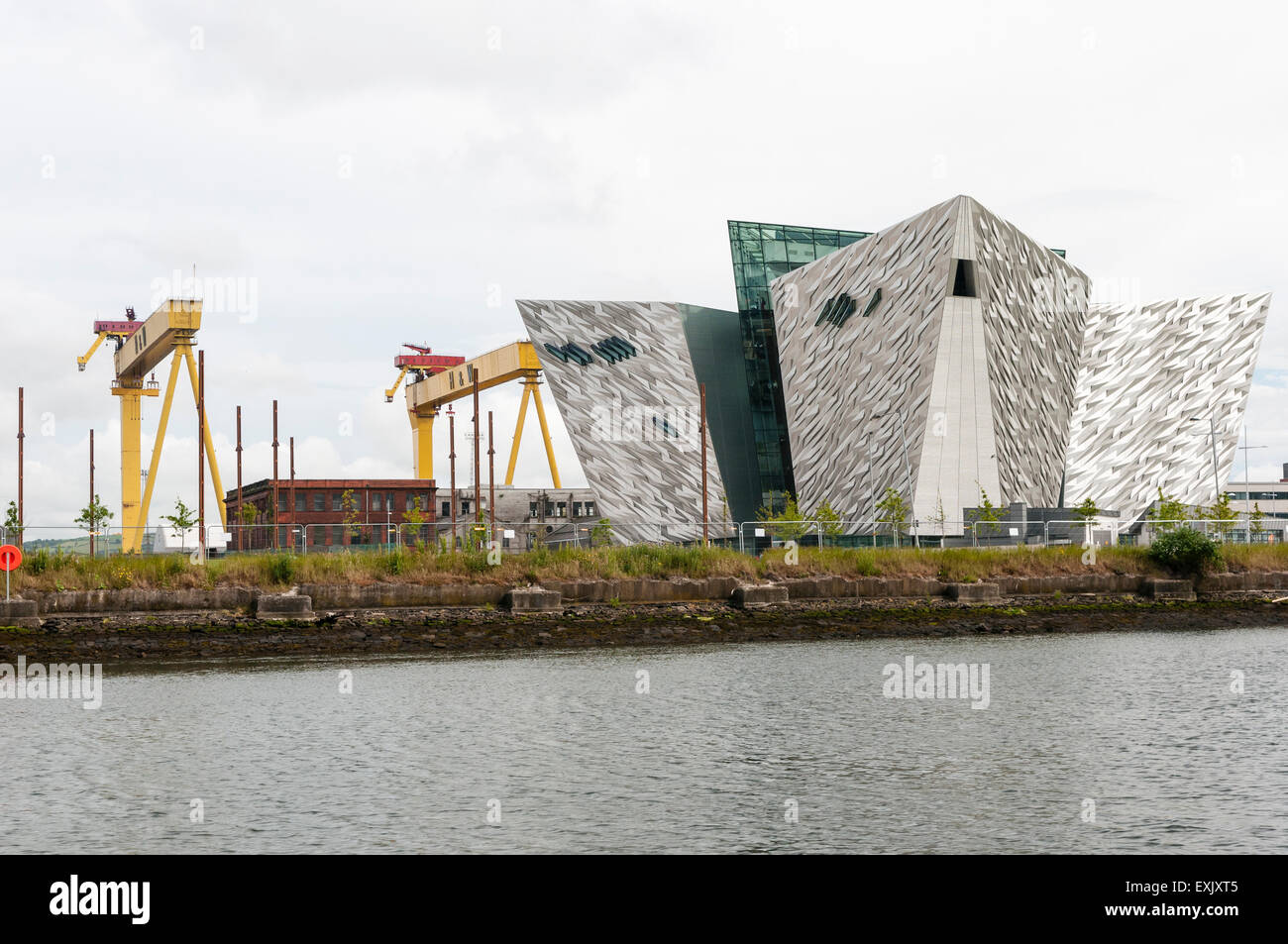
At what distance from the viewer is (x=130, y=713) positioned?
20.7 metres

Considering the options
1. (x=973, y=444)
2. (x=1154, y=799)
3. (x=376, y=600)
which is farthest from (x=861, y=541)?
(x=1154, y=799)

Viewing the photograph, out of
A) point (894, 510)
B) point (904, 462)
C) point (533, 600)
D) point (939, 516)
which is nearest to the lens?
point (533, 600)

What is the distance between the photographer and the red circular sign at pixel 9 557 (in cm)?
3112

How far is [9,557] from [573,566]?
15.2 meters

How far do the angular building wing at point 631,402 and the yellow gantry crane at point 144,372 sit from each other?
16027 mm

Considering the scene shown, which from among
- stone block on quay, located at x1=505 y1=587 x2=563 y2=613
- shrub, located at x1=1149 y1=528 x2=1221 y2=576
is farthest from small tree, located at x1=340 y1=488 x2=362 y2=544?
shrub, located at x1=1149 y1=528 x2=1221 y2=576

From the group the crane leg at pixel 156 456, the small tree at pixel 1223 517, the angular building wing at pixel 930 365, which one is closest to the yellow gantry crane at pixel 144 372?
the crane leg at pixel 156 456

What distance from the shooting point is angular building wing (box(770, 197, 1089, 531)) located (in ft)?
176

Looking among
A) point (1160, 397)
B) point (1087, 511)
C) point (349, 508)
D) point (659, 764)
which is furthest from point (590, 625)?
point (349, 508)

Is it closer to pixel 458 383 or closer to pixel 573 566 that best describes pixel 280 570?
pixel 573 566

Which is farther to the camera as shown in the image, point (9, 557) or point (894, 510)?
point (894, 510)

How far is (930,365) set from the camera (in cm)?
5316
